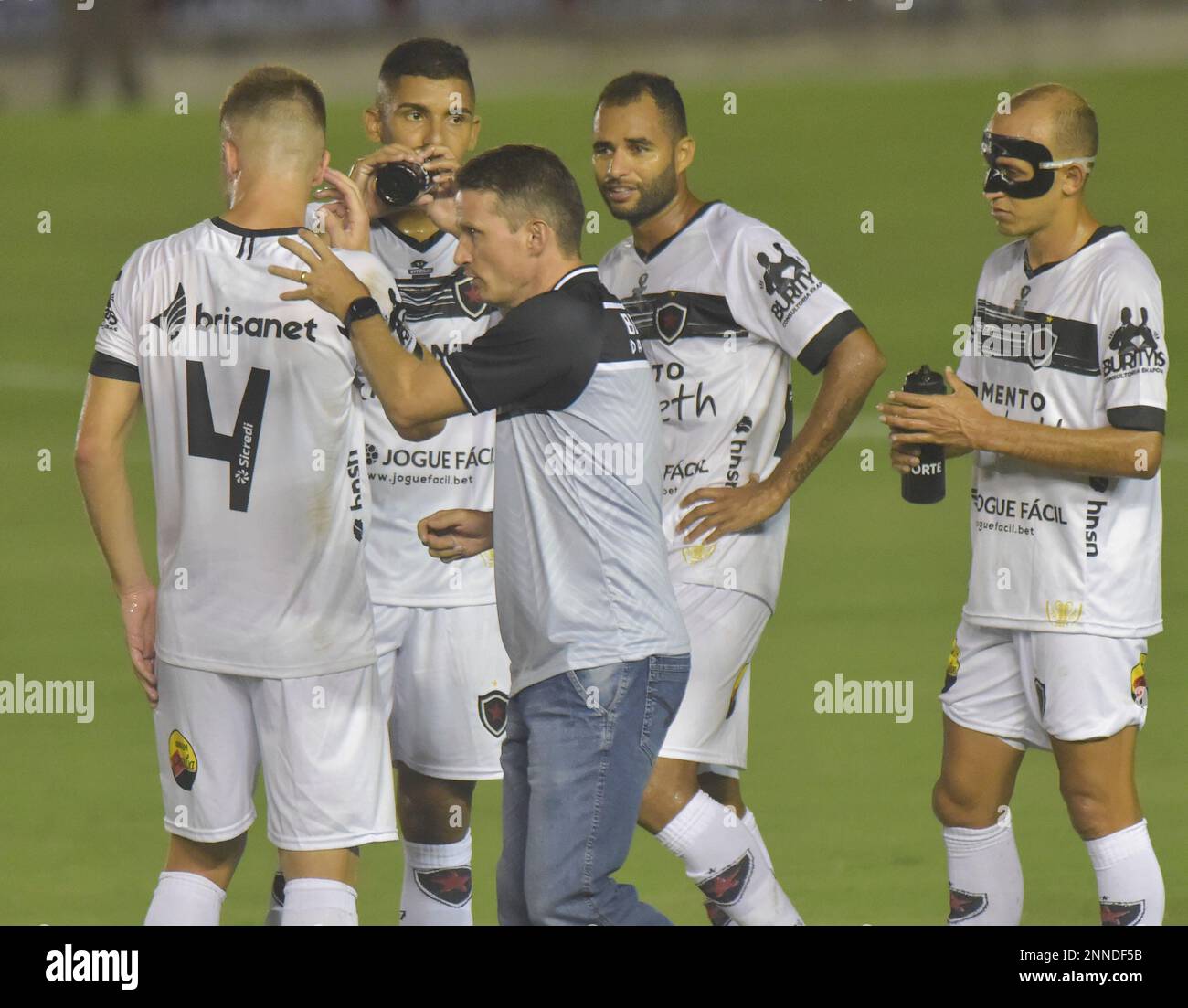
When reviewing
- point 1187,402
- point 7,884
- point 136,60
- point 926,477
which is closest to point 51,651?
point 7,884

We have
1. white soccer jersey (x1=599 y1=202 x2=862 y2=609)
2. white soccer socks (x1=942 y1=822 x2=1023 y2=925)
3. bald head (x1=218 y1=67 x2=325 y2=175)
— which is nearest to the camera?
bald head (x1=218 y1=67 x2=325 y2=175)

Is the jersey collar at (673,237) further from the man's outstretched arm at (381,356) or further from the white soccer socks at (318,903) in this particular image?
the white soccer socks at (318,903)

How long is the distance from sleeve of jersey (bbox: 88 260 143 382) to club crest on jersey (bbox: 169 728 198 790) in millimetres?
917

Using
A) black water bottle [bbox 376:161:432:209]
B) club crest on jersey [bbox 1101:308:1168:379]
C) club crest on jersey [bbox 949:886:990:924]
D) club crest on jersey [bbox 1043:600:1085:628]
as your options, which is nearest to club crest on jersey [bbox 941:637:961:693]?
club crest on jersey [bbox 1043:600:1085:628]

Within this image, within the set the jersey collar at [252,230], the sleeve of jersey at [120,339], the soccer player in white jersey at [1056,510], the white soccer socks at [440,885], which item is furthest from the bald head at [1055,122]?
the white soccer socks at [440,885]

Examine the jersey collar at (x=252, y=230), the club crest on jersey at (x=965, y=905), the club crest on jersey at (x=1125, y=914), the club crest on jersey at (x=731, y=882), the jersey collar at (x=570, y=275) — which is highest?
the jersey collar at (x=252, y=230)

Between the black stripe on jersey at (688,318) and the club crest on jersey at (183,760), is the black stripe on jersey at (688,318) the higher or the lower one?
the higher one

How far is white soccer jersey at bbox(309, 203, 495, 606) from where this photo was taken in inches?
231

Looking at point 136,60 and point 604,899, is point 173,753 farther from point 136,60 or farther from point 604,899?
point 136,60

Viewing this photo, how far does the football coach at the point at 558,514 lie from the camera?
4.58 meters

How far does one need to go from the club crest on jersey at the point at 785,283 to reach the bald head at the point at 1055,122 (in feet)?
2.17

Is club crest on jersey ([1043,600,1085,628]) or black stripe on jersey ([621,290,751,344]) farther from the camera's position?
black stripe on jersey ([621,290,751,344])

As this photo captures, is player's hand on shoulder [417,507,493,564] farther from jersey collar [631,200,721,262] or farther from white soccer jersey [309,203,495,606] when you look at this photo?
jersey collar [631,200,721,262]
